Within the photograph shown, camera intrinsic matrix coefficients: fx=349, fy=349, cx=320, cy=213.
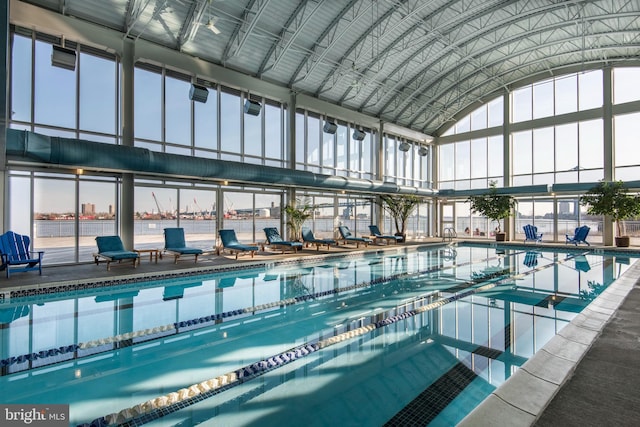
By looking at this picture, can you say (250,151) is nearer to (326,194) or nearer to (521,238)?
(326,194)

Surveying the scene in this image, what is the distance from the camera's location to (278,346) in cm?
417

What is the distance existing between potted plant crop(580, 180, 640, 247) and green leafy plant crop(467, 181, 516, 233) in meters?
3.01

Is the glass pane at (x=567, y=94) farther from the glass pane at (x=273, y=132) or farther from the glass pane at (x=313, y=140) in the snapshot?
the glass pane at (x=273, y=132)

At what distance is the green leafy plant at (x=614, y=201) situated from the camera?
12.9 meters

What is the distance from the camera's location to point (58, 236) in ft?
29.9

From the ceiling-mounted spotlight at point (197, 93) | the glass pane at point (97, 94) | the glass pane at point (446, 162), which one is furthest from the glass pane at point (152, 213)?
the glass pane at point (446, 162)

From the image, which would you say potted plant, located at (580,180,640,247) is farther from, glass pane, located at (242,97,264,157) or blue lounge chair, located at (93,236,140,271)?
blue lounge chair, located at (93,236,140,271)

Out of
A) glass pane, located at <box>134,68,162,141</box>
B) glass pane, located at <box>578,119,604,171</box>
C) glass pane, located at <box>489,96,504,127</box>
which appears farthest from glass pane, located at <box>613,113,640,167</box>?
glass pane, located at <box>134,68,162,141</box>

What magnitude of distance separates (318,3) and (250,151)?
527 centimetres

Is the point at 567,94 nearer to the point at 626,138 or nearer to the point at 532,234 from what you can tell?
the point at 626,138

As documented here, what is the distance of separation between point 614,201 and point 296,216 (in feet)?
39.4

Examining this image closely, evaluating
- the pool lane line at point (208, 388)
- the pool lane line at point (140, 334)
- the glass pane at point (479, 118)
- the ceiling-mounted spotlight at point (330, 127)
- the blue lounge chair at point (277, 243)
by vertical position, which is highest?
the glass pane at point (479, 118)

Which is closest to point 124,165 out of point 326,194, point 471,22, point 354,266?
point 354,266

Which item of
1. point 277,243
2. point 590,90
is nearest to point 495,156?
point 590,90
